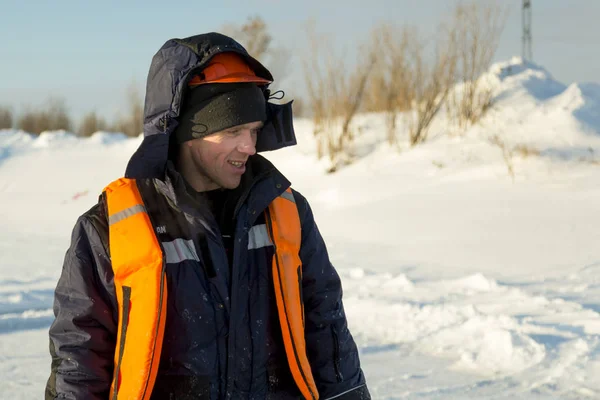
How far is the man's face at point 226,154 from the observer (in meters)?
2.33

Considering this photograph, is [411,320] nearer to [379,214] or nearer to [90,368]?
[90,368]

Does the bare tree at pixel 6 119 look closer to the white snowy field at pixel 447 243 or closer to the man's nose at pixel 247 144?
the white snowy field at pixel 447 243

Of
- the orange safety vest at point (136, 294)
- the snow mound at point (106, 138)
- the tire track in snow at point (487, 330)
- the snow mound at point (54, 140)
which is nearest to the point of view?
the orange safety vest at point (136, 294)

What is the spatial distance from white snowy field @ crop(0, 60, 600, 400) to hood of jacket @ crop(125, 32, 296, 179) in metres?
2.47

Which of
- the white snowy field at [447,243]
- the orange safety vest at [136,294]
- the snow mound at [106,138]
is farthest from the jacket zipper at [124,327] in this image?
the snow mound at [106,138]

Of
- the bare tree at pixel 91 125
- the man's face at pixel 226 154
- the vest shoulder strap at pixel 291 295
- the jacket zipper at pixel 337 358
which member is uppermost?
the man's face at pixel 226 154

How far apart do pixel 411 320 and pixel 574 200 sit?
5196 mm

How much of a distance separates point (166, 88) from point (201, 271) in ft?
1.81

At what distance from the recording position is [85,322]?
2.03 m

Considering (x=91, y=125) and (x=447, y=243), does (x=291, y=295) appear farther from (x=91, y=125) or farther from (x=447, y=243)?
(x=91, y=125)

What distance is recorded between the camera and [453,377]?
4.51 metres


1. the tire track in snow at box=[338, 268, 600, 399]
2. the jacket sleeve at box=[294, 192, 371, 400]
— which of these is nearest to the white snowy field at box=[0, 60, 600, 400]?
the tire track in snow at box=[338, 268, 600, 399]

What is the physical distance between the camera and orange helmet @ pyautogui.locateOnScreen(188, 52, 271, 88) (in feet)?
7.47

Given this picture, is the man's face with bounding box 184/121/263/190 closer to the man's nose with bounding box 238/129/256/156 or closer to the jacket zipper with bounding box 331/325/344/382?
the man's nose with bounding box 238/129/256/156
